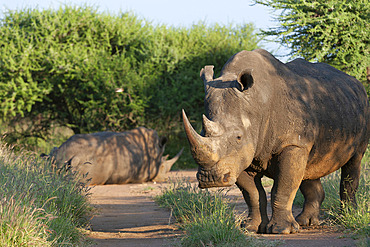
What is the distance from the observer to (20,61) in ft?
47.6

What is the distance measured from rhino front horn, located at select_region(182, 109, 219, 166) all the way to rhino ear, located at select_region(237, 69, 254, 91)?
0.72 m

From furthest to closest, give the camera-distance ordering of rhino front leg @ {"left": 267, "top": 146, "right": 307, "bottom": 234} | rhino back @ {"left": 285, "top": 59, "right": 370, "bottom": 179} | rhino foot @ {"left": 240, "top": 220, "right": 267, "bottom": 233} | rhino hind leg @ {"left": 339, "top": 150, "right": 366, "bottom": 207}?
rhino hind leg @ {"left": 339, "top": 150, "right": 366, "bottom": 207}
rhino foot @ {"left": 240, "top": 220, "right": 267, "bottom": 233}
rhino back @ {"left": 285, "top": 59, "right": 370, "bottom": 179}
rhino front leg @ {"left": 267, "top": 146, "right": 307, "bottom": 234}

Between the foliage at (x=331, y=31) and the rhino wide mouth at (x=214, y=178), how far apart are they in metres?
8.54

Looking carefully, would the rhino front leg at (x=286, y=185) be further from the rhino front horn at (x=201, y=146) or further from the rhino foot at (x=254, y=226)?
the rhino front horn at (x=201, y=146)

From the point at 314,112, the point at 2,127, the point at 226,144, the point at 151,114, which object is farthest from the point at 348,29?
the point at 2,127

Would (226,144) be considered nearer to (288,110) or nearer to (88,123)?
(288,110)

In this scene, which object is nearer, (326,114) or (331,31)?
(326,114)

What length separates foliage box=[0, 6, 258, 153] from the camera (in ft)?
48.7

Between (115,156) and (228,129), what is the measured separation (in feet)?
21.4

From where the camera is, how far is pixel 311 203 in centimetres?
621

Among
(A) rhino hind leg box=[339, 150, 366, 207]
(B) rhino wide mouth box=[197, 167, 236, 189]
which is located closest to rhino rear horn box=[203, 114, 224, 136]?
(B) rhino wide mouth box=[197, 167, 236, 189]

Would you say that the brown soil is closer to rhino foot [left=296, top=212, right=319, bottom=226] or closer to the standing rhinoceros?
rhino foot [left=296, top=212, right=319, bottom=226]

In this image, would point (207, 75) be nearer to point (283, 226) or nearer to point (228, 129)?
point (228, 129)

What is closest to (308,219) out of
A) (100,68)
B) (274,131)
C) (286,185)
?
(286,185)
